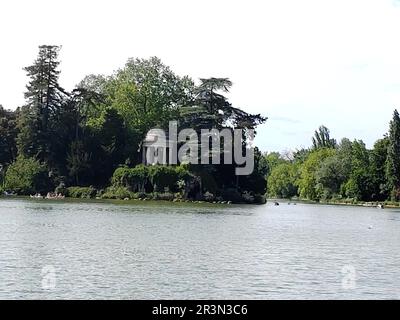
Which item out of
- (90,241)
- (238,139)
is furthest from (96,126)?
(90,241)

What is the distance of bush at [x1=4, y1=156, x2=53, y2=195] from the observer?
82625 millimetres

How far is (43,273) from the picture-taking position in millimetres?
20812

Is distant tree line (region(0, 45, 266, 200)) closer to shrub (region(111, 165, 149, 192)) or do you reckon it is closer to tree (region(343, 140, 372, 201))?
shrub (region(111, 165, 149, 192))

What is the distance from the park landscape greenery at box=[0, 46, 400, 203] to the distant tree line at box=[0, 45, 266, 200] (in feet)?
0.41

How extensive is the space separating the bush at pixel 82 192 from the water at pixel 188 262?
1564 inches

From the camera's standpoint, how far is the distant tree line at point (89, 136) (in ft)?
273

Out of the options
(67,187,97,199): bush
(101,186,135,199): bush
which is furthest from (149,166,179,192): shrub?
(67,187,97,199): bush

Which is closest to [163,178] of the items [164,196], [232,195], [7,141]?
[164,196]

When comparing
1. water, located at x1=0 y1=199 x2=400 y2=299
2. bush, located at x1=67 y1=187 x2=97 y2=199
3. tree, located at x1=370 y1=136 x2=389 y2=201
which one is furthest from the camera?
tree, located at x1=370 y1=136 x2=389 y2=201

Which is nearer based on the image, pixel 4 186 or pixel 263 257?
pixel 263 257

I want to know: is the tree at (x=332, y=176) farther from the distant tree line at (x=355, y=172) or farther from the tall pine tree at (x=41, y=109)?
the tall pine tree at (x=41, y=109)

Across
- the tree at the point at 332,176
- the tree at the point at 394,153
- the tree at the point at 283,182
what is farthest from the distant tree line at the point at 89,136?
the tree at the point at 283,182

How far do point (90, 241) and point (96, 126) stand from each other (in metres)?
60.9
